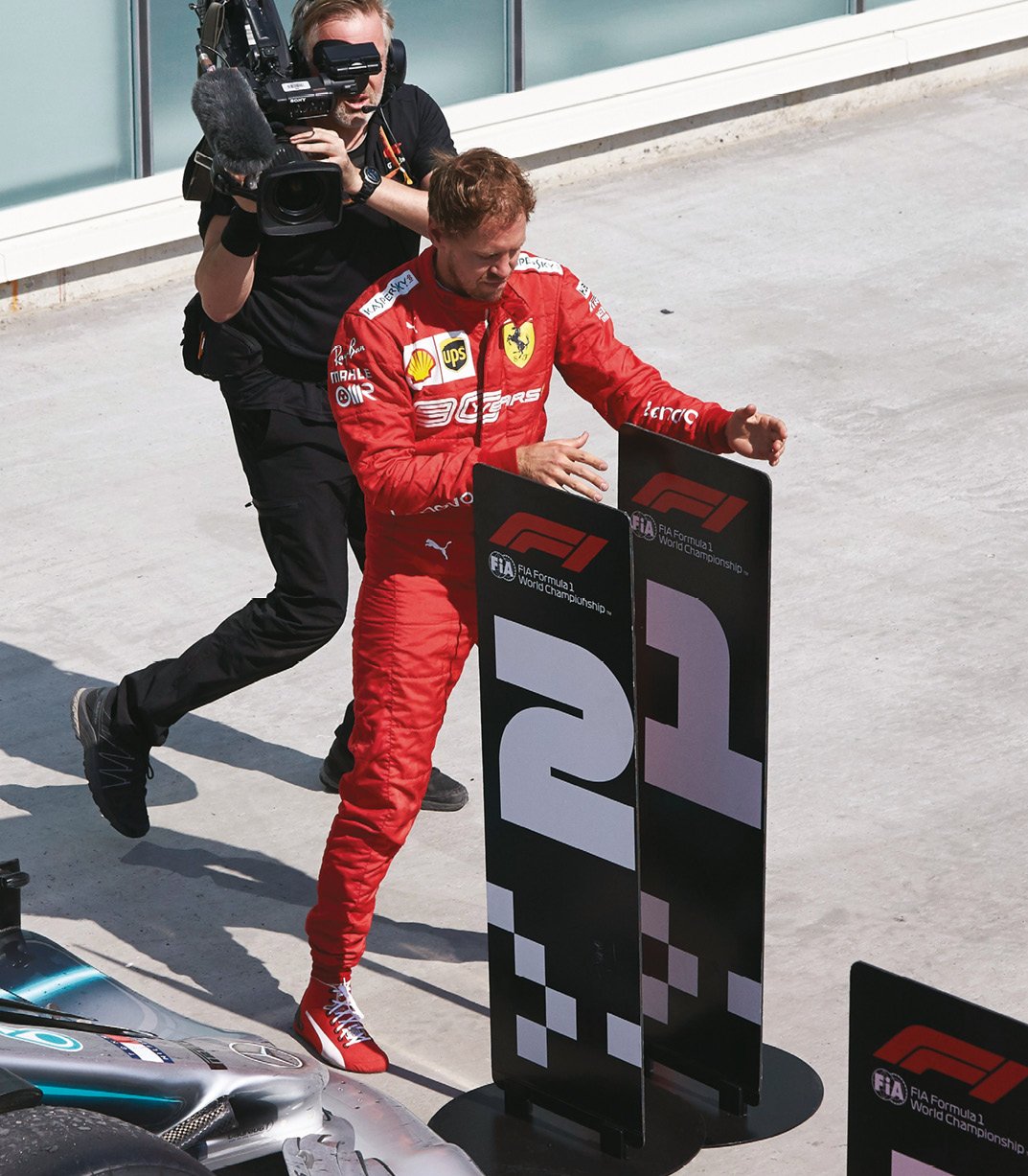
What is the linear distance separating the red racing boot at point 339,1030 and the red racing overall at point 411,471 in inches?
1.8

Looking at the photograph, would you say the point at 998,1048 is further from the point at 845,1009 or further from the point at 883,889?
the point at 883,889

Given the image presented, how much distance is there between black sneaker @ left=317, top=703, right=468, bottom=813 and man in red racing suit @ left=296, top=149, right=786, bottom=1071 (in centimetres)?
100

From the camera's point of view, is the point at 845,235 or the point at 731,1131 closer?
the point at 731,1131

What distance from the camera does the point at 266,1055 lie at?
3562mm

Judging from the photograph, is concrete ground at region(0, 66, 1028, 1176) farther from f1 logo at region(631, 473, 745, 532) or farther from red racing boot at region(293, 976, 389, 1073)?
f1 logo at region(631, 473, 745, 532)

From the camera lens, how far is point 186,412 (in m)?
7.71

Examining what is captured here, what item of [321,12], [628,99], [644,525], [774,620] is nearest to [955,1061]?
[644,525]

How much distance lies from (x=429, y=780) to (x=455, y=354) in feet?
5.07

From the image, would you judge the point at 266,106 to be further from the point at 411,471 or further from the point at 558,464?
the point at 558,464

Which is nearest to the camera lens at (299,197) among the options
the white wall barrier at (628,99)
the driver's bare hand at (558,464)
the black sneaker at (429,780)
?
the driver's bare hand at (558,464)

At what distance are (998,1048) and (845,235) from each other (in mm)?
6716

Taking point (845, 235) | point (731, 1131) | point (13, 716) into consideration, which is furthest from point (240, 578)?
point (845, 235)

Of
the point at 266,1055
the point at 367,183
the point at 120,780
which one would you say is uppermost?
the point at 367,183

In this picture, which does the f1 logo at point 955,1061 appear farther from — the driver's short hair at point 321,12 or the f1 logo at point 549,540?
the driver's short hair at point 321,12
